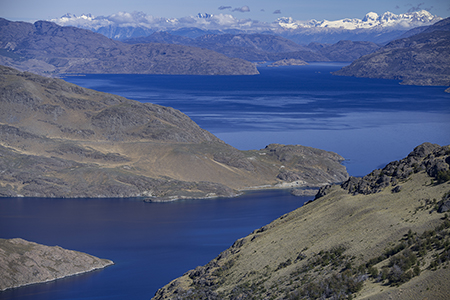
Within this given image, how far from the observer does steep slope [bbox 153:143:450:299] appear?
134 ft

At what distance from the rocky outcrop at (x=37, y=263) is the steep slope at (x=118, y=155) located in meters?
54.1

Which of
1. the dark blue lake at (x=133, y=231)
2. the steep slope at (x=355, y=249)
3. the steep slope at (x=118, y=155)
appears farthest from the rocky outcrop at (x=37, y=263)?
the steep slope at (x=118, y=155)

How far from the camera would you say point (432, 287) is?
1451 inches

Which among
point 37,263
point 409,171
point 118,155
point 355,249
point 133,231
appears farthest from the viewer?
point 118,155

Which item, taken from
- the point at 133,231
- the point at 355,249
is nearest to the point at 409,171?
the point at 355,249

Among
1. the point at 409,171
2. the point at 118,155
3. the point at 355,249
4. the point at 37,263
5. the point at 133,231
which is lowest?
the point at 133,231

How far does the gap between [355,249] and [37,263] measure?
5217 centimetres

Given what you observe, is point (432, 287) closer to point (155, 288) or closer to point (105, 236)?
point (155, 288)

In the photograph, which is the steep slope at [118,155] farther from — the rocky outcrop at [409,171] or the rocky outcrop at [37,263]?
the rocky outcrop at [409,171]

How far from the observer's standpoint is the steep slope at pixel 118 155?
14750 centimetres

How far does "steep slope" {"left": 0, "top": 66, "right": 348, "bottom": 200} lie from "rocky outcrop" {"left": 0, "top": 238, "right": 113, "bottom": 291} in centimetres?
5413

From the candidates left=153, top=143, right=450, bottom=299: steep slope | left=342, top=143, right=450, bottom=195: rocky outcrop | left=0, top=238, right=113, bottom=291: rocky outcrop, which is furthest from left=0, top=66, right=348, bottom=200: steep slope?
left=342, top=143, right=450, bottom=195: rocky outcrop

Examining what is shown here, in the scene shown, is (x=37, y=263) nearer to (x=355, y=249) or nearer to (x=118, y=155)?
(x=355, y=249)

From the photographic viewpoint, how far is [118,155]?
165375mm
